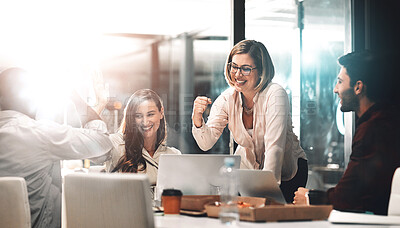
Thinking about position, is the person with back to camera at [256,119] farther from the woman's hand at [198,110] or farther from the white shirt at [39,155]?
the white shirt at [39,155]

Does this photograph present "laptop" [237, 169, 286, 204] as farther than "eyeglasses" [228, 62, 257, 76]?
No

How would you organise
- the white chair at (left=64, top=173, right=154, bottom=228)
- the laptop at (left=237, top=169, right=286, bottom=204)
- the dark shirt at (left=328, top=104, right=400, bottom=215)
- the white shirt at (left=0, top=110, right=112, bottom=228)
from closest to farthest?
the white chair at (left=64, top=173, right=154, bottom=228), the laptop at (left=237, top=169, right=286, bottom=204), the dark shirt at (left=328, top=104, right=400, bottom=215), the white shirt at (left=0, top=110, right=112, bottom=228)

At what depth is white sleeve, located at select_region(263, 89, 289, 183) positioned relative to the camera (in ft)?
16.4

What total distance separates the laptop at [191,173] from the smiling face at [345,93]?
57.3 inches

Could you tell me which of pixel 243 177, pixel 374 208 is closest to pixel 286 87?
pixel 374 208

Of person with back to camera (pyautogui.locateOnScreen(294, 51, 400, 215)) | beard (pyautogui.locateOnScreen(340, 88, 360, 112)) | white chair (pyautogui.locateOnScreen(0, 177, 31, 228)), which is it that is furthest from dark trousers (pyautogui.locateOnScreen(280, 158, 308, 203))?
white chair (pyautogui.locateOnScreen(0, 177, 31, 228))

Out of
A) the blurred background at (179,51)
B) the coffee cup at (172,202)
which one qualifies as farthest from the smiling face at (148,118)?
the coffee cup at (172,202)

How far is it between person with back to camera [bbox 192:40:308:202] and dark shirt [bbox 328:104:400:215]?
28.1 inches

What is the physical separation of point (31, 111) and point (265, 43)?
7.30 ft

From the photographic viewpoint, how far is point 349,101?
439 centimetres

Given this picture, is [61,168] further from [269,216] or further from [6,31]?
[269,216]

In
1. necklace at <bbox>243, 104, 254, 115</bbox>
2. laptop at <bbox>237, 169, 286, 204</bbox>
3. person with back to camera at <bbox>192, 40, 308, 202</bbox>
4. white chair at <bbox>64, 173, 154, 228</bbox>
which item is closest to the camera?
white chair at <bbox>64, 173, 154, 228</bbox>

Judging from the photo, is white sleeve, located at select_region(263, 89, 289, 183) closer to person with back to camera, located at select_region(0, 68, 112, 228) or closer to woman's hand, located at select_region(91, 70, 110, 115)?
woman's hand, located at select_region(91, 70, 110, 115)

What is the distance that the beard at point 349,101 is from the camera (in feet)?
14.1
